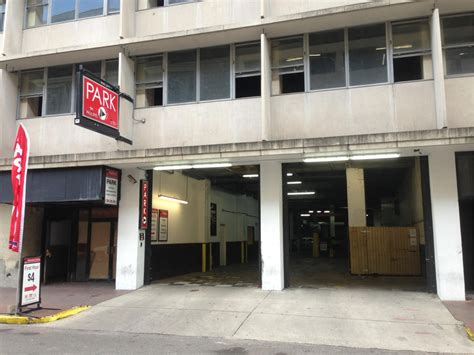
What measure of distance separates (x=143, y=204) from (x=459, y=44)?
996cm

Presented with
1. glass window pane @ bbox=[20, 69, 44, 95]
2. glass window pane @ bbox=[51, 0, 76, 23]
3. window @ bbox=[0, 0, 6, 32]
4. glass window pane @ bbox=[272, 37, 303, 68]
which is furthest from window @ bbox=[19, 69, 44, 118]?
glass window pane @ bbox=[272, 37, 303, 68]

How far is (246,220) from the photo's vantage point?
27.5m

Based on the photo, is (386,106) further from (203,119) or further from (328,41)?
(203,119)

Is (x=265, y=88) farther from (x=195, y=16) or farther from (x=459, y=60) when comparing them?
(x=459, y=60)

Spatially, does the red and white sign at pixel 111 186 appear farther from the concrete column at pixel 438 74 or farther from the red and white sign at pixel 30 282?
the concrete column at pixel 438 74

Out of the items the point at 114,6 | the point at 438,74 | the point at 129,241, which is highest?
Result: the point at 114,6

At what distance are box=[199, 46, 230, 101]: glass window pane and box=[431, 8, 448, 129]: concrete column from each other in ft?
18.6

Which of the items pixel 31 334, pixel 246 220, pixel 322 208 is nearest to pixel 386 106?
pixel 31 334

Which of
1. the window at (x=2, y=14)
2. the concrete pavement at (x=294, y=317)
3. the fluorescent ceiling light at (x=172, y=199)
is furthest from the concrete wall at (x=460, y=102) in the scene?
the window at (x=2, y=14)

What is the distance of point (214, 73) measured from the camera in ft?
46.1

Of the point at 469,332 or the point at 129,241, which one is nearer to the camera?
the point at 469,332

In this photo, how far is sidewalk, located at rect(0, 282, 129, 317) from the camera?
1151cm

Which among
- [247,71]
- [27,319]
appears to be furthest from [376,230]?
[27,319]

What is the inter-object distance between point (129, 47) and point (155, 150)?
12.1 feet
